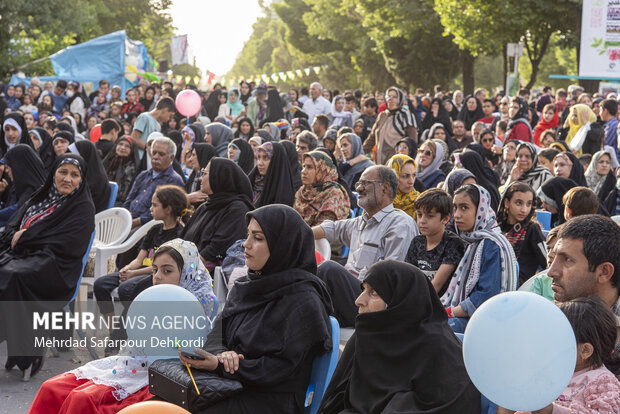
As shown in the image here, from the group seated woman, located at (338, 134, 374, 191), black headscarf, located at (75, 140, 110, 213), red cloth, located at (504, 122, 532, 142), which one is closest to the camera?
black headscarf, located at (75, 140, 110, 213)

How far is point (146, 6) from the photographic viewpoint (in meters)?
43.9

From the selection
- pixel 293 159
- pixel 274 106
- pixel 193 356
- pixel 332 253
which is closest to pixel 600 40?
pixel 274 106

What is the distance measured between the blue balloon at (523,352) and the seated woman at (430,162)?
18.2 ft

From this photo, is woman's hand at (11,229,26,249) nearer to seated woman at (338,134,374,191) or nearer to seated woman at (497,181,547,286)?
seated woman at (497,181,547,286)

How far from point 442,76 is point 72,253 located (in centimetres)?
2878

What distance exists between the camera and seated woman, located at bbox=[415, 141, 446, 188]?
803 centimetres

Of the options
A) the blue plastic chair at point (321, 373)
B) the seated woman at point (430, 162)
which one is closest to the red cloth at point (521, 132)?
the seated woman at point (430, 162)

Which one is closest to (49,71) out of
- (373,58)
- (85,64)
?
(85,64)

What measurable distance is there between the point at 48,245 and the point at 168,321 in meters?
2.45

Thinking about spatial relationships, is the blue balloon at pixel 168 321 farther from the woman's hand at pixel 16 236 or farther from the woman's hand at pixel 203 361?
the woman's hand at pixel 16 236

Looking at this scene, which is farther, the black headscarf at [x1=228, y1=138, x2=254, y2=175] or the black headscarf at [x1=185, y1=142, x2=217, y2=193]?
the black headscarf at [x1=228, y1=138, x2=254, y2=175]

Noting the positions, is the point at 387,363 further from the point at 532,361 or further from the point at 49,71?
the point at 49,71

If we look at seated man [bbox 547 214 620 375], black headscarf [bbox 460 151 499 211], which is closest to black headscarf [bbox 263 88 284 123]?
black headscarf [bbox 460 151 499 211]

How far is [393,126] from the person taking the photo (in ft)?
33.8
